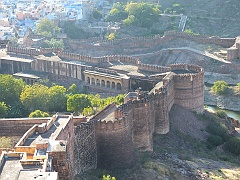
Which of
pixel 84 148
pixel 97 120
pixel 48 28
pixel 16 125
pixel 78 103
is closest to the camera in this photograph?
pixel 84 148

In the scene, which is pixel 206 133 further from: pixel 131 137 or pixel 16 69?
pixel 16 69

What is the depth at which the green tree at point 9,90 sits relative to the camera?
38.6m

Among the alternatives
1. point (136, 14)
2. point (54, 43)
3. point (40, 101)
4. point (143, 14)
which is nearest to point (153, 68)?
point (40, 101)

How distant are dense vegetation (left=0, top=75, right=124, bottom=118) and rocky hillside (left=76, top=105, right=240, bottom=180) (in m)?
4.66

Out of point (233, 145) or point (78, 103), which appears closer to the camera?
point (233, 145)

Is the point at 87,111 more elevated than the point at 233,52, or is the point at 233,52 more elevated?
the point at 233,52

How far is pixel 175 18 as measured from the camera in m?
76.7

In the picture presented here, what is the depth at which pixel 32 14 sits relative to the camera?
82375 millimetres

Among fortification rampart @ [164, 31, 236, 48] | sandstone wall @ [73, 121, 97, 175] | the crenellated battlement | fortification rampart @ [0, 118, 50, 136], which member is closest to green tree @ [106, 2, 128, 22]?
fortification rampart @ [164, 31, 236, 48]

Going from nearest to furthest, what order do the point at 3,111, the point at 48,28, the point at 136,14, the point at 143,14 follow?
1. the point at 3,111
2. the point at 48,28
3. the point at 143,14
4. the point at 136,14

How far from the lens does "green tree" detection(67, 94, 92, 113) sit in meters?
35.8

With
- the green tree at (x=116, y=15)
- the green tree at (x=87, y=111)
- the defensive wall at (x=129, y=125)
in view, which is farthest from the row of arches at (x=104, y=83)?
the green tree at (x=116, y=15)

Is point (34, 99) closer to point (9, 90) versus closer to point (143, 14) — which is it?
point (9, 90)

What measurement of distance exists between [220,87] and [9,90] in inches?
830
